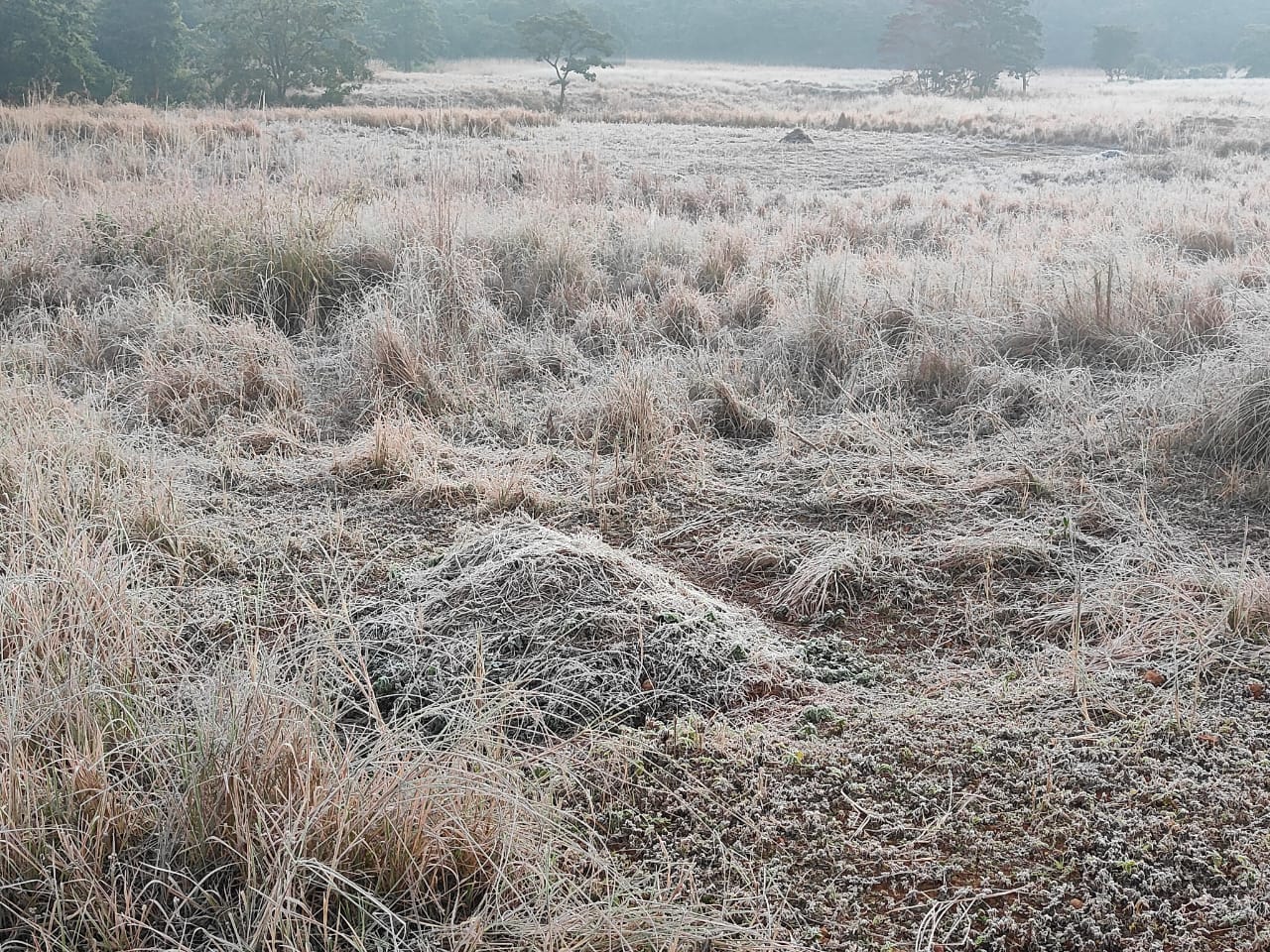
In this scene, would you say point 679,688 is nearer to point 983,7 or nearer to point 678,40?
point 983,7

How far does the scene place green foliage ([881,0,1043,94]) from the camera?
40531mm

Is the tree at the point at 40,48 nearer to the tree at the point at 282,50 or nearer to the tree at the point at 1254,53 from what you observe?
the tree at the point at 282,50

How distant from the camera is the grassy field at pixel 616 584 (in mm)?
1529

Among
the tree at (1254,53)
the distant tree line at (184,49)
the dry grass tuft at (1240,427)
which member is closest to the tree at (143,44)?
the distant tree line at (184,49)

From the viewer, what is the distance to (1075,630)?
2.25 metres

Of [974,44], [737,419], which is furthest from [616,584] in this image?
[974,44]

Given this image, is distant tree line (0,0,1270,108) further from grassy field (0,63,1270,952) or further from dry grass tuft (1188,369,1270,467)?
dry grass tuft (1188,369,1270,467)

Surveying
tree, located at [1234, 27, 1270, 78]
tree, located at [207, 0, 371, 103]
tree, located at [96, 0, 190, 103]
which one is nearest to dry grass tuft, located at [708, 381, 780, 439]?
tree, located at [96, 0, 190, 103]

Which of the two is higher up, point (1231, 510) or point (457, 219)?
point (457, 219)

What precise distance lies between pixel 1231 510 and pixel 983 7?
150 ft

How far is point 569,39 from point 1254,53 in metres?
38.8

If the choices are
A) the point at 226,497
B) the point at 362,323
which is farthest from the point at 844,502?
the point at 362,323

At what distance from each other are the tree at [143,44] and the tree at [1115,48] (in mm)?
45482

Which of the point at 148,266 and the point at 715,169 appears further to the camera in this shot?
the point at 715,169
